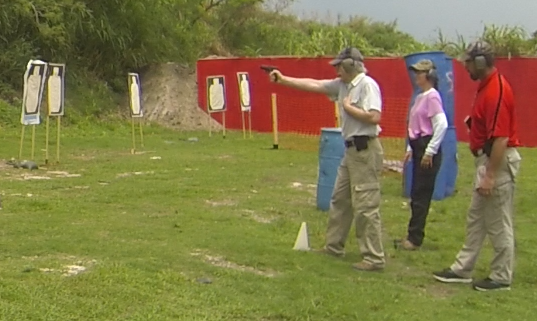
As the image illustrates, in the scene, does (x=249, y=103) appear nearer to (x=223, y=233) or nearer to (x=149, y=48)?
(x=149, y=48)

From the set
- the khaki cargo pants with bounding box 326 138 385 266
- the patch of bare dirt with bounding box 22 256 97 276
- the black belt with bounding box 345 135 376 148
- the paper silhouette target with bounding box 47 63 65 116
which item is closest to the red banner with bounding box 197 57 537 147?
the paper silhouette target with bounding box 47 63 65 116

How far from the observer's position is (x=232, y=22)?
31312mm

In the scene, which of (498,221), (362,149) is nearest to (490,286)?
(498,221)

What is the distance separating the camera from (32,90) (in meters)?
13.4

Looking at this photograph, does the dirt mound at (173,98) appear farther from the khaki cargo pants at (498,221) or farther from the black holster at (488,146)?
the black holster at (488,146)

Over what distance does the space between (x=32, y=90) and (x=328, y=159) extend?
6.10 m

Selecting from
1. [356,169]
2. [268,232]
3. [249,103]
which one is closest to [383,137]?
Answer: [249,103]

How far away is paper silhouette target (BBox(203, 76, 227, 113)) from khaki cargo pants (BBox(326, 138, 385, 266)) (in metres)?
14.2

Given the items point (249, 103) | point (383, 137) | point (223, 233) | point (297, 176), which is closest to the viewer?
point (223, 233)

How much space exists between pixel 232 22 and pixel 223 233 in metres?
24.1

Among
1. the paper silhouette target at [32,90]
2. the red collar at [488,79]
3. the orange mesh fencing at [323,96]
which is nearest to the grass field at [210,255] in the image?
the paper silhouette target at [32,90]

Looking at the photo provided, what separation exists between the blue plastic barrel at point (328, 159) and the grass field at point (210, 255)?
218 mm

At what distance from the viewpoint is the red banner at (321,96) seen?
18656 mm

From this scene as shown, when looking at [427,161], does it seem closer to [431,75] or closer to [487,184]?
[431,75]
